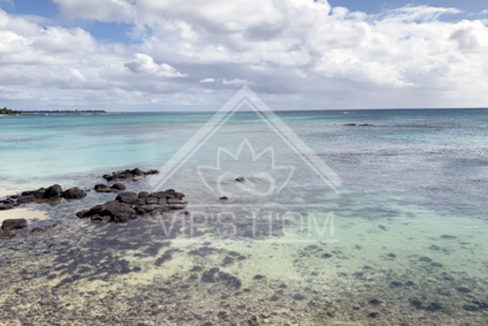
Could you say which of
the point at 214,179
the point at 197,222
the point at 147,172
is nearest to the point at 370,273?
the point at 197,222

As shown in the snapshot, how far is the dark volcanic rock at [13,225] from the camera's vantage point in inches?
511

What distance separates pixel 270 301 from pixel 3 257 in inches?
338

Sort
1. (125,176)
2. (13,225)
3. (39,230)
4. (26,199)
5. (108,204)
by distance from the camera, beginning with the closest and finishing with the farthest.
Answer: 1. (39,230)
2. (13,225)
3. (108,204)
4. (26,199)
5. (125,176)

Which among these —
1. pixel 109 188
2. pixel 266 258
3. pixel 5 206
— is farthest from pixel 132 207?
pixel 266 258

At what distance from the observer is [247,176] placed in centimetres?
2339

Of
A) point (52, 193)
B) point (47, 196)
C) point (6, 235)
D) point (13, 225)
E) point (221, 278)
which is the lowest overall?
point (221, 278)

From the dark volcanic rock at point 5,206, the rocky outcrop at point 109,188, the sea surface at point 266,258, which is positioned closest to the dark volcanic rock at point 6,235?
the sea surface at point 266,258

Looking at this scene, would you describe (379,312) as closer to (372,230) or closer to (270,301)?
(270,301)

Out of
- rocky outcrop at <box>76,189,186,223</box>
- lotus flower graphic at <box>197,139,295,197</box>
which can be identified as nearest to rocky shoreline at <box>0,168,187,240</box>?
rocky outcrop at <box>76,189,186,223</box>

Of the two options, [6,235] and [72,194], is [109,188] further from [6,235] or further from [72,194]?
[6,235]

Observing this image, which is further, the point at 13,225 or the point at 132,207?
the point at 132,207

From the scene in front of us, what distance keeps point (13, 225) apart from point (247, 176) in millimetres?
13823

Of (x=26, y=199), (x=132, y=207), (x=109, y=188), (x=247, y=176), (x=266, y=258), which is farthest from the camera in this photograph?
(x=247, y=176)

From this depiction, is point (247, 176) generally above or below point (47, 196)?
above
